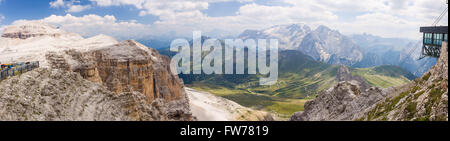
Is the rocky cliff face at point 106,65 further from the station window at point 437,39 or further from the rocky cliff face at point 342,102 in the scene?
the station window at point 437,39

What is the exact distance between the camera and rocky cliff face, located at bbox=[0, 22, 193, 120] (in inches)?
1615

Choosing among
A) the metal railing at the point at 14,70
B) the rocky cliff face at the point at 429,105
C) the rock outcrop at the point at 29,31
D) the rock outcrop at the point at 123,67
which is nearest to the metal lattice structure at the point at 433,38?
the rocky cliff face at the point at 429,105

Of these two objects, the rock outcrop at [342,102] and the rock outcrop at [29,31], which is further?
the rock outcrop at [29,31]

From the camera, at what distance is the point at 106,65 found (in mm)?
71312

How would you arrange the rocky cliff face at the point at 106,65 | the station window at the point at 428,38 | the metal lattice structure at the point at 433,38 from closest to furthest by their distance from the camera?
the rocky cliff face at the point at 106,65 → the metal lattice structure at the point at 433,38 → the station window at the point at 428,38

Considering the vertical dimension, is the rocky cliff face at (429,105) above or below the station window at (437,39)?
below

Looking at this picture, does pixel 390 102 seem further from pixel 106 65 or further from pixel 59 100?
pixel 106 65

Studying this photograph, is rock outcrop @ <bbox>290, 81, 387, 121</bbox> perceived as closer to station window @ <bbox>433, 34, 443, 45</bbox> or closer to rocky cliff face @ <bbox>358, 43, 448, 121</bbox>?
station window @ <bbox>433, 34, 443, 45</bbox>

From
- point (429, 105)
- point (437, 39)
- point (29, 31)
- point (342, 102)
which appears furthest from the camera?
point (29, 31)

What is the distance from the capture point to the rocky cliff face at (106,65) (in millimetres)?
41031

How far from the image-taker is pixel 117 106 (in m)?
34.2

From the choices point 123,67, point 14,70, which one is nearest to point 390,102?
point 14,70

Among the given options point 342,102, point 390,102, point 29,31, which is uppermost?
point 29,31
